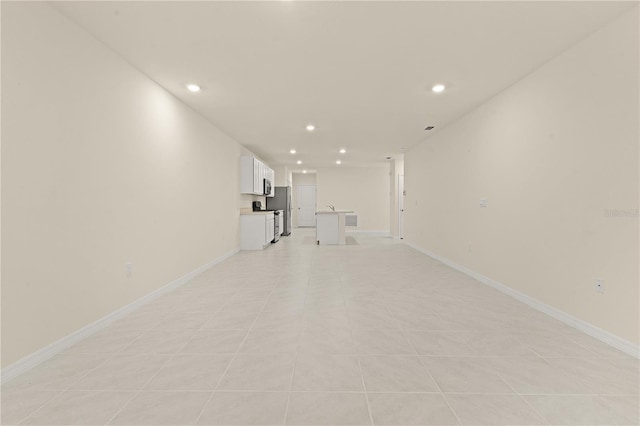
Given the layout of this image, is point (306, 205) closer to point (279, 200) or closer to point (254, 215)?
point (279, 200)

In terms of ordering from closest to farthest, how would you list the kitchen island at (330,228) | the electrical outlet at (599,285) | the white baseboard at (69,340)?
the white baseboard at (69,340), the electrical outlet at (599,285), the kitchen island at (330,228)

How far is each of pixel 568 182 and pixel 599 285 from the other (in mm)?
946

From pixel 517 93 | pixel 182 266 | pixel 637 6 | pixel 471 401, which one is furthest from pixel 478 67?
pixel 182 266

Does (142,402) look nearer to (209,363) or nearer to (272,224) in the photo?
(209,363)

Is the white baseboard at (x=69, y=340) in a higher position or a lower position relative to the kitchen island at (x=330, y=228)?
lower

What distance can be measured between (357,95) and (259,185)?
4.15 metres

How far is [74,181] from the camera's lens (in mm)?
2293

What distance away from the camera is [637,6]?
2111mm

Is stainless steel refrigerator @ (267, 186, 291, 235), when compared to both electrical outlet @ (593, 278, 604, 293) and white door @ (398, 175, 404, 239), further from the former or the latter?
electrical outlet @ (593, 278, 604, 293)

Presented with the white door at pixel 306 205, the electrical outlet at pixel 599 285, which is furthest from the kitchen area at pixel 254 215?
the electrical outlet at pixel 599 285

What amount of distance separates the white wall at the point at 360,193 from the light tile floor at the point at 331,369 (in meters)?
8.20

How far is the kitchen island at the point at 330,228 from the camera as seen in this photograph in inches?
324

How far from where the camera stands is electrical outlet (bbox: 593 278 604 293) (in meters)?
2.36

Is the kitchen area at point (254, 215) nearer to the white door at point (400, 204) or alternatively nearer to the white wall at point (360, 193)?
the white wall at point (360, 193)
